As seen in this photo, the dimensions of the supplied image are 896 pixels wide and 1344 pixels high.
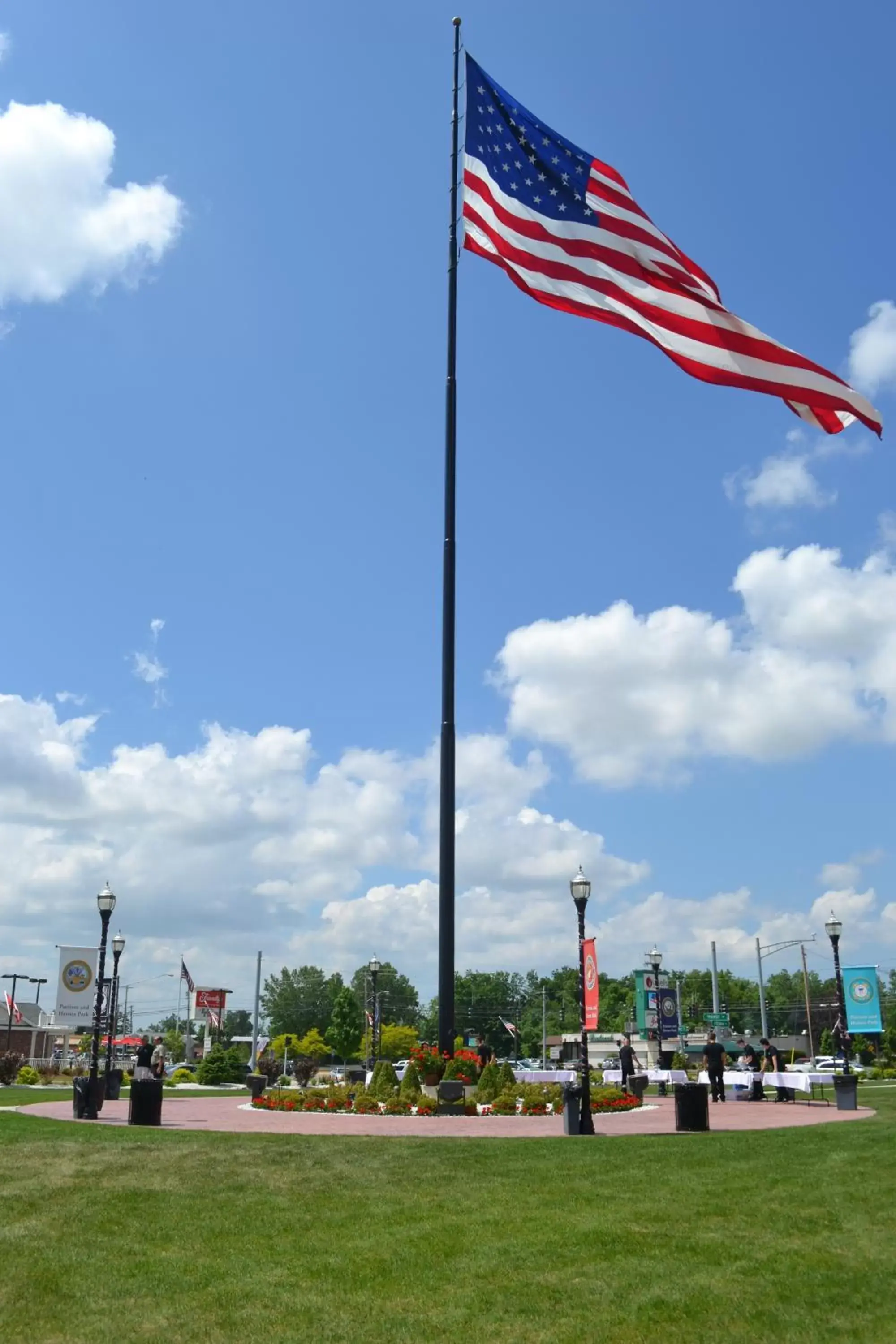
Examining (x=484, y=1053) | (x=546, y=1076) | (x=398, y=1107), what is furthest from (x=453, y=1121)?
(x=546, y=1076)

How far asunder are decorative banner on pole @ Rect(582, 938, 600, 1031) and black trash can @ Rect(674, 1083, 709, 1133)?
130 inches

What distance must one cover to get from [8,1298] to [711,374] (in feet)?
52.6

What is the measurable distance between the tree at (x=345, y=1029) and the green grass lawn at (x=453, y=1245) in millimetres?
122418

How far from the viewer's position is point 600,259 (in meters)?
22.0

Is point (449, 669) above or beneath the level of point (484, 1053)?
above

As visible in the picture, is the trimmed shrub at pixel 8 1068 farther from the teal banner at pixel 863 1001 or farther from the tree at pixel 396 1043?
the tree at pixel 396 1043

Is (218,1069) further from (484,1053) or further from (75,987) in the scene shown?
(484,1053)

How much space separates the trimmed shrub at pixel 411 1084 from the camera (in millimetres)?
25997

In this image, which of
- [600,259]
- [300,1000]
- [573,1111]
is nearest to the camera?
[573,1111]

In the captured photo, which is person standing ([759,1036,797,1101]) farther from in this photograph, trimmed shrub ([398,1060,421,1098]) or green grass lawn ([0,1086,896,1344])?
green grass lawn ([0,1086,896,1344])

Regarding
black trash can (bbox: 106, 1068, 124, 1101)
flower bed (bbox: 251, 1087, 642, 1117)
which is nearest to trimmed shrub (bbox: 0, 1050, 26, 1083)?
black trash can (bbox: 106, 1068, 124, 1101)

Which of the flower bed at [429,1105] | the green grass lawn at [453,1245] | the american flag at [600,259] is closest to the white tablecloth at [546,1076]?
the flower bed at [429,1105]

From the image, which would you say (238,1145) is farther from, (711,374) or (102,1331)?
(711,374)

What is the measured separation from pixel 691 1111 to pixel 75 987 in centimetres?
5150
